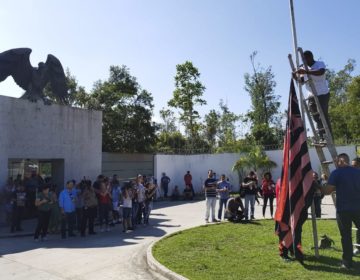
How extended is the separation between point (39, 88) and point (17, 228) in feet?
18.5

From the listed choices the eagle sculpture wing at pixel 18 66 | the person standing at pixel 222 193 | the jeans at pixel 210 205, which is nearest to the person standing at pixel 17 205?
the eagle sculpture wing at pixel 18 66

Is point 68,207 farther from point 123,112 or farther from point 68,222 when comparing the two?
point 123,112

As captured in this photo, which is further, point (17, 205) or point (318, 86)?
point (17, 205)

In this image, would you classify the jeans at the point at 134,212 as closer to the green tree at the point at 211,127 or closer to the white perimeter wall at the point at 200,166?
the white perimeter wall at the point at 200,166

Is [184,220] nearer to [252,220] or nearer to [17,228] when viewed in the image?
[252,220]

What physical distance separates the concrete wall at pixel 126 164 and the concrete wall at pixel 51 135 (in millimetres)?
4190

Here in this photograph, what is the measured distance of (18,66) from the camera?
1573cm

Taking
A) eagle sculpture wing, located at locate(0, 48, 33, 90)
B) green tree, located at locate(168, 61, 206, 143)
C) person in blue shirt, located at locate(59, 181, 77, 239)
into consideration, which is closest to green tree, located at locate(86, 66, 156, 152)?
green tree, located at locate(168, 61, 206, 143)

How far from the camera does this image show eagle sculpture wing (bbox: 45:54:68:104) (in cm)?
1716

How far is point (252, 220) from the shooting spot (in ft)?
48.3

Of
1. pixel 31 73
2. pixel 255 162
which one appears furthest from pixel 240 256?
pixel 255 162

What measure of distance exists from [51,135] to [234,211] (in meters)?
7.47

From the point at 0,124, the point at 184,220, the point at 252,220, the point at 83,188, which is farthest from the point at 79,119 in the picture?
the point at 252,220

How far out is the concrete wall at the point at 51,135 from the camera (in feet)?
48.2
